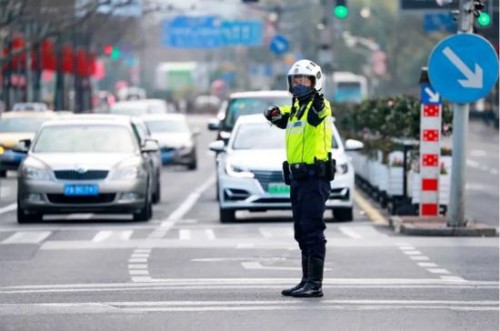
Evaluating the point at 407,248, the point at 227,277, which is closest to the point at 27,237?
the point at 407,248

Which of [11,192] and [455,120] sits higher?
[455,120]

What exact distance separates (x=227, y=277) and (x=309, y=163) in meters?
2.02

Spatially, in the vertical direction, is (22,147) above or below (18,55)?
above

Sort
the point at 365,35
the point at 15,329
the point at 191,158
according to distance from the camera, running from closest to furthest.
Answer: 1. the point at 15,329
2. the point at 191,158
3. the point at 365,35

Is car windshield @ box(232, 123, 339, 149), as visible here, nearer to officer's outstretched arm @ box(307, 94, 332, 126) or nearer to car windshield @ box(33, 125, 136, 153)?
car windshield @ box(33, 125, 136, 153)

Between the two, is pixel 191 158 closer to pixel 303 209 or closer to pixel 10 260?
pixel 10 260

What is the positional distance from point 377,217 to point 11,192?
437 inches

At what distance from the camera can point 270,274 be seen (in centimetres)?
1678

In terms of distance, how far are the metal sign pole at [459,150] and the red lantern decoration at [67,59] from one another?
73991mm

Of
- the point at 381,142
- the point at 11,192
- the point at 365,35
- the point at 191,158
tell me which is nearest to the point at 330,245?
the point at 381,142

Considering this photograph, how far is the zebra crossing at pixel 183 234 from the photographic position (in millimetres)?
21891

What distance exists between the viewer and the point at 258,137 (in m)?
26.7

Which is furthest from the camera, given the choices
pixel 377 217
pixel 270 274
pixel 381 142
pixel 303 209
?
pixel 381 142

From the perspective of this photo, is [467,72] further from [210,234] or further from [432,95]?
[210,234]
